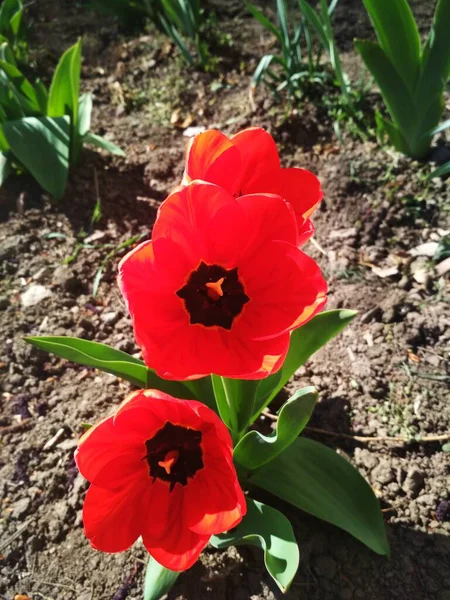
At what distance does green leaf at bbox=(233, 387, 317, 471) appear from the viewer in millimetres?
1053

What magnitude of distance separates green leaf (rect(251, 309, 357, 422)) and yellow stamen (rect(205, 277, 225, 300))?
0.31m

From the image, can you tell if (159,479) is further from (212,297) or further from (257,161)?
(257,161)

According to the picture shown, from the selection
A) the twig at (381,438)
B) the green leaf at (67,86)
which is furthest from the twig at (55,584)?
the green leaf at (67,86)

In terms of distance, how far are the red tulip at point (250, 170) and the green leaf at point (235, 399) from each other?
0.35 meters

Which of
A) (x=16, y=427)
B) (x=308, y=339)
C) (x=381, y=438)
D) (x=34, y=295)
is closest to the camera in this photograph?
(x=308, y=339)

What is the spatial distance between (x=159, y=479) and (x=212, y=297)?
1.29 ft

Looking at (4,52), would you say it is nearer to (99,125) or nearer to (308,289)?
(99,125)

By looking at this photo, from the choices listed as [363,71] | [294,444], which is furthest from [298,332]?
[363,71]

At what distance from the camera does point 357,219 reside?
223cm

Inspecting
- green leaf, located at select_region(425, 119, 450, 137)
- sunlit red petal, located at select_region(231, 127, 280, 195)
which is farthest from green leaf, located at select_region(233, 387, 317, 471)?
green leaf, located at select_region(425, 119, 450, 137)

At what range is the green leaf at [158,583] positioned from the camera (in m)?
1.15

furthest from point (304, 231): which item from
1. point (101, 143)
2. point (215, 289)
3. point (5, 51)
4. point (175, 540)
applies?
point (5, 51)

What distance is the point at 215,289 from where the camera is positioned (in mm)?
976

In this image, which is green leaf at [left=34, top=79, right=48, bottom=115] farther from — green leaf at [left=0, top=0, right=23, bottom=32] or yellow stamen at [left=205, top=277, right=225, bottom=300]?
yellow stamen at [left=205, top=277, right=225, bottom=300]
